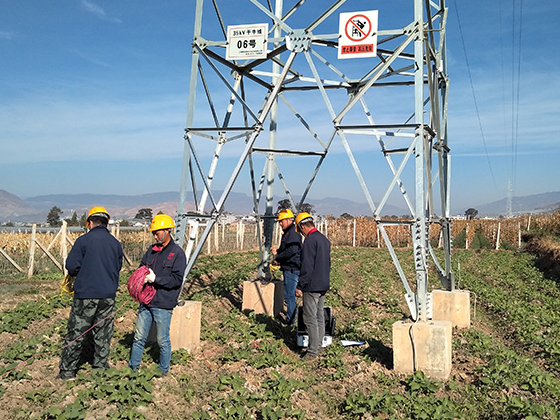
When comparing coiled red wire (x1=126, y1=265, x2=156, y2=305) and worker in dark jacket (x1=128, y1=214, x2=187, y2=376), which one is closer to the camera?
coiled red wire (x1=126, y1=265, x2=156, y2=305)

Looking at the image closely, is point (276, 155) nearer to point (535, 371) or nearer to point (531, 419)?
point (535, 371)

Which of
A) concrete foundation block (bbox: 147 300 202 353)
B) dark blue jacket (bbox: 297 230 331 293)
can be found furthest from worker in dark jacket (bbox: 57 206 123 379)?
dark blue jacket (bbox: 297 230 331 293)

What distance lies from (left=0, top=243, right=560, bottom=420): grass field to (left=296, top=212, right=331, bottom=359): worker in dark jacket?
0.43m

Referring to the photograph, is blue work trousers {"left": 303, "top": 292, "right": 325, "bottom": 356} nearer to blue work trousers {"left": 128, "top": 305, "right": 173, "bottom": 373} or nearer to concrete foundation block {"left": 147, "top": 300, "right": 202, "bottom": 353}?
concrete foundation block {"left": 147, "top": 300, "right": 202, "bottom": 353}

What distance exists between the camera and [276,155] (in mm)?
11594

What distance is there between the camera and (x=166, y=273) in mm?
6574

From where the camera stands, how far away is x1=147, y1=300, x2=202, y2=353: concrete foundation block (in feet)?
26.2

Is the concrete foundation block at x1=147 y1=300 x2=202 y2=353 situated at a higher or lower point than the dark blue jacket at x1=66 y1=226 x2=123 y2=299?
lower

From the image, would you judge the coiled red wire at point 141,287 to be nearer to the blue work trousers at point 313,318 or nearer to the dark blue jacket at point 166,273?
the dark blue jacket at point 166,273

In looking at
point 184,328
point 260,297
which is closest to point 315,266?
point 184,328

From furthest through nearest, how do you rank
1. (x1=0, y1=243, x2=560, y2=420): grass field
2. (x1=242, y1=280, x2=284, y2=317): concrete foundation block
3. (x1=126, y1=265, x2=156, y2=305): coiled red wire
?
1. (x1=242, y1=280, x2=284, y2=317): concrete foundation block
2. (x1=126, y1=265, x2=156, y2=305): coiled red wire
3. (x1=0, y1=243, x2=560, y2=420): grass field

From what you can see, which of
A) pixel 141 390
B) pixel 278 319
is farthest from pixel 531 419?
pixel 278 319

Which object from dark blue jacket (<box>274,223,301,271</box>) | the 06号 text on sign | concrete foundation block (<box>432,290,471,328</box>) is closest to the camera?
the 06号 text on sign

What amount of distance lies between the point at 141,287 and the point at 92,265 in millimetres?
721
